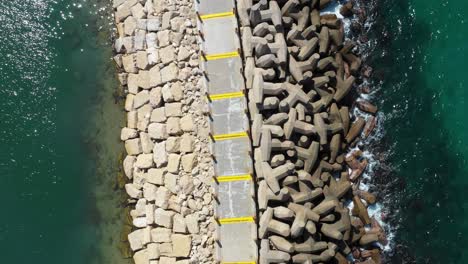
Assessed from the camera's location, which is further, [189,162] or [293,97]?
[189,162]

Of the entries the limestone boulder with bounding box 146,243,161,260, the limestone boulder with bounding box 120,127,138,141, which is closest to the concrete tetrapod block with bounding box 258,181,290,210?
the limestone boulder with bounding box 146,243,161,260

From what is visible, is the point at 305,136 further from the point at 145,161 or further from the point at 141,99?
the point at 141,99

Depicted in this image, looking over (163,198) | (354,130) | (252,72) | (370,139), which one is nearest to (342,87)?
(354,130)

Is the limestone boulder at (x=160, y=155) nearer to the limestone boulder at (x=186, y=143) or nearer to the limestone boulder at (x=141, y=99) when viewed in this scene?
the limestone boulder at (x=186, y=143)

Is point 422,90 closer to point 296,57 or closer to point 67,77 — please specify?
point 296,57

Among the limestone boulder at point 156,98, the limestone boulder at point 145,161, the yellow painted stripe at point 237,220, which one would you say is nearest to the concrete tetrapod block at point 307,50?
the limestone boulder at point 156,98
